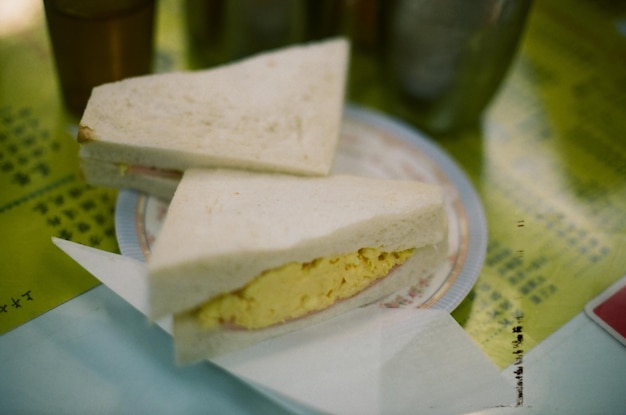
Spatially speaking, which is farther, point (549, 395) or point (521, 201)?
point (521, 201)

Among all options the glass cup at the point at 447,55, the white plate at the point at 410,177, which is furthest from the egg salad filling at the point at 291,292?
the glass cup at the point at 447,55

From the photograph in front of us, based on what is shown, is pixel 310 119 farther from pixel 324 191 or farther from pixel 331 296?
pixel 331 296

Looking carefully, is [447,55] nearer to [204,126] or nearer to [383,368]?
[204,126]

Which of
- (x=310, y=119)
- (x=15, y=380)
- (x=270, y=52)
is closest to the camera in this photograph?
(x=15, y=380)

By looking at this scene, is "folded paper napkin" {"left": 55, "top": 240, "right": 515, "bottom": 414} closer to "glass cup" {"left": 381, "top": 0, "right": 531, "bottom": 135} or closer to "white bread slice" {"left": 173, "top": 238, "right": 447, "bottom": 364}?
"white bread slice" {"left": 173, "top": 238, "right": 447, "bottom": 364}

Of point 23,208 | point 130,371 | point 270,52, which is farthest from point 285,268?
point 270,52

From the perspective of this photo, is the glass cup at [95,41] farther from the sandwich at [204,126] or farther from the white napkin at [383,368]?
the white napkin at [383,368]
